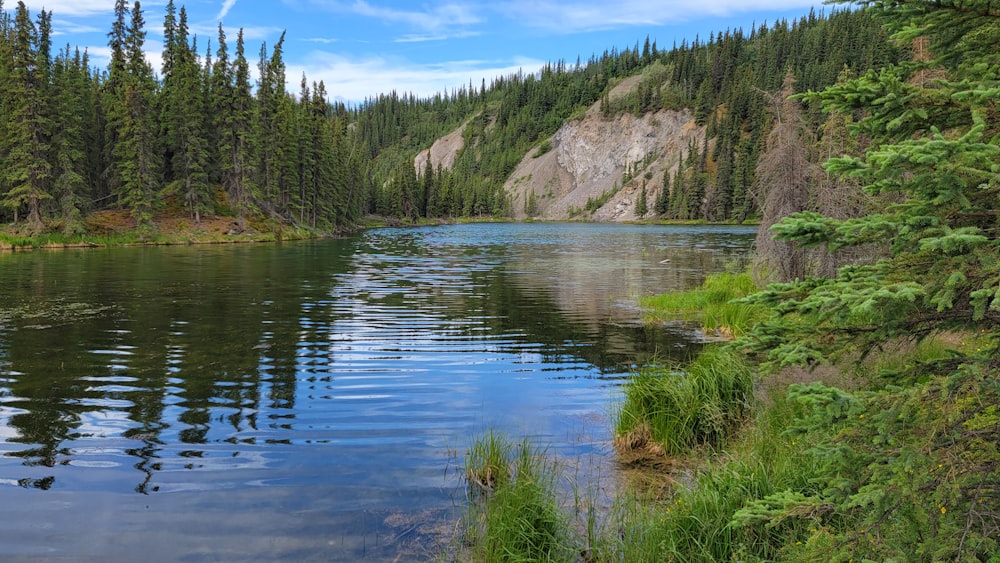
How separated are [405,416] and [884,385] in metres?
8.54

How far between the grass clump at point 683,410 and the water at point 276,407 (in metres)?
0.65

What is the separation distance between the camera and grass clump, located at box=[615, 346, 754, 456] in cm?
958

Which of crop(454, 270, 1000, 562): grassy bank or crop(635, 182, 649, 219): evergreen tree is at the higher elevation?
crop(635, 182, 649, 219): evergreen tree

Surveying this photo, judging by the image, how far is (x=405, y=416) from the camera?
11445mm

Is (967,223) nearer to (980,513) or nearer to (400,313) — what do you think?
(980,513)

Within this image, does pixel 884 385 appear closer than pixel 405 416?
Yes

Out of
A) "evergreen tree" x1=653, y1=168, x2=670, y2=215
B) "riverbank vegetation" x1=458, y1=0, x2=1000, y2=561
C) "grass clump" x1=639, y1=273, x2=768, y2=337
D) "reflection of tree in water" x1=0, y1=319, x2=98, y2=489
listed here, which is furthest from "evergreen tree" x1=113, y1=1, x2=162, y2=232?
"evergreen tree" x1=653, y1=168, x2=670, y2=215

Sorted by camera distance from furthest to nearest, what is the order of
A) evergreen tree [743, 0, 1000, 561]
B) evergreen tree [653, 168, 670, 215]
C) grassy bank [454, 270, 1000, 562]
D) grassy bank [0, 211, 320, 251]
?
evergreen tree [653, 168, 670, 215] → grassy bank [0, 211, 320, 251] → grassy bank [454, 270, 1000, 562] → evergreen tree [743, 0, 1000, 561]

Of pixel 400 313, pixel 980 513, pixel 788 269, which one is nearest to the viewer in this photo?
pixel 980 513

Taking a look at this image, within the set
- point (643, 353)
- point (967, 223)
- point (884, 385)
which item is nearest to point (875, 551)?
point (884, 385)

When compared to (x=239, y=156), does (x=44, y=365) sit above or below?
below

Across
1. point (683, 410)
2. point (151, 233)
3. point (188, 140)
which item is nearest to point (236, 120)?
point (188, 140)

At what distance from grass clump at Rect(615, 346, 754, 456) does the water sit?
65 centimetres

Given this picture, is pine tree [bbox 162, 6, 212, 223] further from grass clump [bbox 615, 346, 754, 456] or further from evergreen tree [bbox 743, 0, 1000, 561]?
evergreen tree [bbox 743, 0, 1000, 561]
